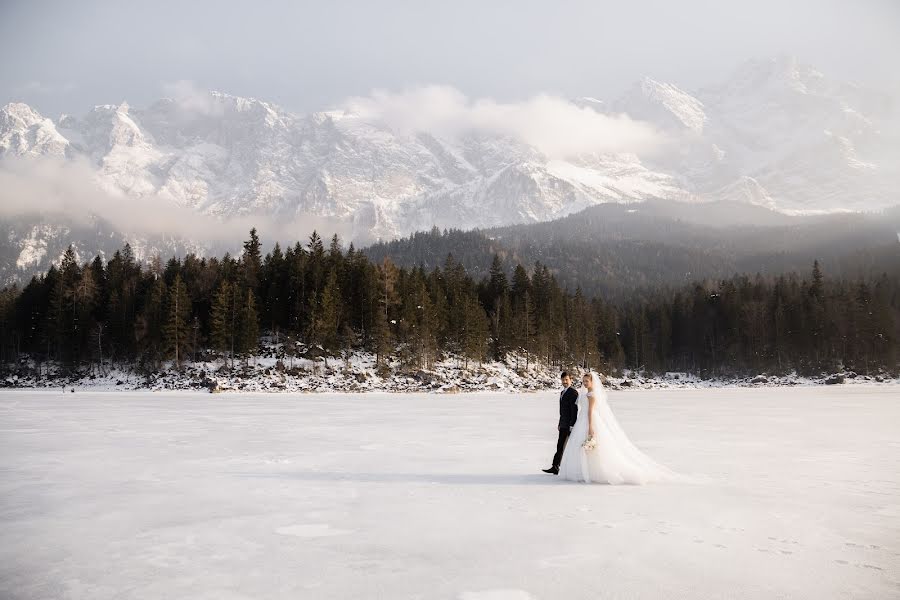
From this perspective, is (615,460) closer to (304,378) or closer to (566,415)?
(566,415)

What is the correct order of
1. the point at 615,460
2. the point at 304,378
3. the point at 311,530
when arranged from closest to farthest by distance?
1. the point at 311,530
2. the point at 615,460
3. the point at 304,378

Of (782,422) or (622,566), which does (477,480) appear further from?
(782,422)

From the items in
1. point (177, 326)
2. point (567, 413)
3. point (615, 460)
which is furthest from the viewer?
point (177, 326)

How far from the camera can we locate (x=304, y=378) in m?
62.4

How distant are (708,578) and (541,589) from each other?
1840 mm

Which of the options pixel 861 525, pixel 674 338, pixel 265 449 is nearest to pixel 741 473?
pixel 861 525

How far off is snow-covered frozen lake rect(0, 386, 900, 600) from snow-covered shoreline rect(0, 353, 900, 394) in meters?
43.0

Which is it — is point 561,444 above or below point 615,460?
above

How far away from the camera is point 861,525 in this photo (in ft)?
27.6

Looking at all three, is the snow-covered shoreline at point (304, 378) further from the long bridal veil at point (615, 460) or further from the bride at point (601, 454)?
the long bridal veil at point (615, 460)

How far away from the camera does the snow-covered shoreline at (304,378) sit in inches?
2367

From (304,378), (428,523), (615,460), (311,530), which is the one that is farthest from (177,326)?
(428,523)

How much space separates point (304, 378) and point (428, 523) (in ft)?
184

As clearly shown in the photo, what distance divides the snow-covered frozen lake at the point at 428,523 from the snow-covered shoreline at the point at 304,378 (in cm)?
Answer: 4302
